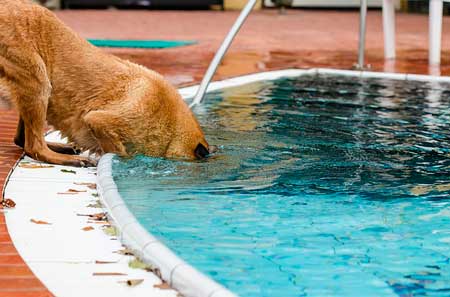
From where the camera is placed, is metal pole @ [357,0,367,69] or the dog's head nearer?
the dog's head

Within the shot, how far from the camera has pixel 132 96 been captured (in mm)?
5070

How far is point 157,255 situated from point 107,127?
1.76 m

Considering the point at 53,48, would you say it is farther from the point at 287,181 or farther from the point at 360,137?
the point at 360,137

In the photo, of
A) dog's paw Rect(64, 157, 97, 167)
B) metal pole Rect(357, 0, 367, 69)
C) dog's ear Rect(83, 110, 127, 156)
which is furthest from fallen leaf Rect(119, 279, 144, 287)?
metal pole Rect(357, 0, 367, 69)

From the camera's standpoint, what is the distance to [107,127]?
500 centimetres

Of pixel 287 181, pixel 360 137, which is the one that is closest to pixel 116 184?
pixel 287 181

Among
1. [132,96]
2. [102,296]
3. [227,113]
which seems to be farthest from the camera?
[227,113]

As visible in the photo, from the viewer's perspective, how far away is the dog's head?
5012 millimetres

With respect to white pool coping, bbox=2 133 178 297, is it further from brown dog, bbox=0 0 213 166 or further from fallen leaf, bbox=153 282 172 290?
brown dog, bbox=0 0 213 166

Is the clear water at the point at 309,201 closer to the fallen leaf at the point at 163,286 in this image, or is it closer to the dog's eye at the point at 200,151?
the dog's eye at the point at 200,151

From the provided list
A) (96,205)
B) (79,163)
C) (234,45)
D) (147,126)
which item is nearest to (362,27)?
(234,45)

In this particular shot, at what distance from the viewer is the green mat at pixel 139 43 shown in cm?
1311

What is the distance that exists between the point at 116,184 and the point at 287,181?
903 millimetres

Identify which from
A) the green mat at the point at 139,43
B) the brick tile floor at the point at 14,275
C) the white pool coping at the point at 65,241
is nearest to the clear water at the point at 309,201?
the white pool coping at the point at 65,241
